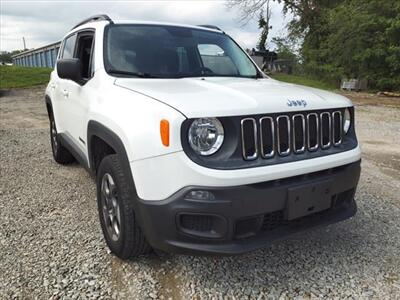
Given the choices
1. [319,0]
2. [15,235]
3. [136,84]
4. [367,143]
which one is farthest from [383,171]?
[319,0]

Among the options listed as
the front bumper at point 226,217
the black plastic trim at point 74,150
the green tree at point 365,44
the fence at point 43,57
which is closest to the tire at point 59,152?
the black plastic trim at point 74,150

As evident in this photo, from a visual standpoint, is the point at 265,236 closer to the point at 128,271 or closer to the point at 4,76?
the point at 128,271

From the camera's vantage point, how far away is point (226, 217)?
86.6 inches

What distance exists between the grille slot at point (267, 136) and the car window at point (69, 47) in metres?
2.88

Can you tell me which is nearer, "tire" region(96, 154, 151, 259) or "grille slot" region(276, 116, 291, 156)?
"grille slot" region(276, 116, 291, 156)

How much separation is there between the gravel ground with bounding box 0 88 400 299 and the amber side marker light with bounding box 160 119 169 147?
103cm

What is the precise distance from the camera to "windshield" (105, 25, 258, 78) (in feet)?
10.8

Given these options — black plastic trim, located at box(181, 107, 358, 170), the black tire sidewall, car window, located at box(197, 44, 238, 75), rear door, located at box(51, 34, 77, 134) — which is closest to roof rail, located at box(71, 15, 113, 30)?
rear door, located at box(51, 34, 77, 134)

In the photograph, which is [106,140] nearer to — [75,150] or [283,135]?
[283,135]

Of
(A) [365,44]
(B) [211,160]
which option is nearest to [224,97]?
(B) [211,160]

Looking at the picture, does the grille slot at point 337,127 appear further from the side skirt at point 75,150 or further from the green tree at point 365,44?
the green tree at point 365,44

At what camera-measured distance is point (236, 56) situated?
4.02m

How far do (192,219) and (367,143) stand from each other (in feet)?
20.3

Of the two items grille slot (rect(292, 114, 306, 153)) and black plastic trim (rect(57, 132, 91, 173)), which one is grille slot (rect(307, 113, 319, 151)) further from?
black plastic trim (rect(57, 132, 91, 173))
